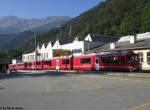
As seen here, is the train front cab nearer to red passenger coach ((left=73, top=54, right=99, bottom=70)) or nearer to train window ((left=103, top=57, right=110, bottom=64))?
train window ((left=103, top=57, right=110, bottom=64))

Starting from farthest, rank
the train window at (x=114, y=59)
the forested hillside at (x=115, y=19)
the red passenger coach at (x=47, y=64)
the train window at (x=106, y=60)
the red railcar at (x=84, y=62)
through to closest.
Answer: the forested hillside at (x=115, y=19)
the red passenger coach at (x=47, y=64)
the red railcar at (x=84, y=62)
the train window at (x=106, y=60)
the train window at (x=114, y=59)

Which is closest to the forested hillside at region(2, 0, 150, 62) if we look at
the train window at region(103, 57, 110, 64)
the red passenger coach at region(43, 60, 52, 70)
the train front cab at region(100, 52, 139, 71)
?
the red passenger coach at region(43, 60, 52, 70)

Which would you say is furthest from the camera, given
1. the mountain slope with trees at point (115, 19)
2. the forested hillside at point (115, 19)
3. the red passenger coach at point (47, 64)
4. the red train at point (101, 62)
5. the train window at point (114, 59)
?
the forested hillside at point (115, 19)

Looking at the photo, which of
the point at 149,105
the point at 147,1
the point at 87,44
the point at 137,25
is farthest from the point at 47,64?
the point at 147,1

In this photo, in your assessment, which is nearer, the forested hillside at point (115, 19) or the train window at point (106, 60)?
the train window at point (106, 60)

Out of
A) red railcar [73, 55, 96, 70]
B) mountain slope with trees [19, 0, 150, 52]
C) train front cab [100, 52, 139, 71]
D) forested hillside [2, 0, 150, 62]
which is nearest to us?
train front cab [100, 52, 139, 71]

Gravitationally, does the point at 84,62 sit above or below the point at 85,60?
below

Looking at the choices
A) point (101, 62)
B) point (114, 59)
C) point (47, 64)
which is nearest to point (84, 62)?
point (101, 62)

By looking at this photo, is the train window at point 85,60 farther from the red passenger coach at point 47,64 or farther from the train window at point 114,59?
the red passenger coach at point 47,64

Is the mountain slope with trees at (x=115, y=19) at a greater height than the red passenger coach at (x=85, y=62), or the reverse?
the mountain slope with trees at (x=115, y=19)

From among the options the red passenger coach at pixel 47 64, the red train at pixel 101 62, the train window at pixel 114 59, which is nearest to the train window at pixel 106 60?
the red train at pixel 101 62

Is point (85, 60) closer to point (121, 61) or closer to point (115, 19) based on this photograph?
point (121, 61)

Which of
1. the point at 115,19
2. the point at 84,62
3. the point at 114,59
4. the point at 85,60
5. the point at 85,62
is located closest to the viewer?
the point at 114,59

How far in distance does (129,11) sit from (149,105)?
420ft
